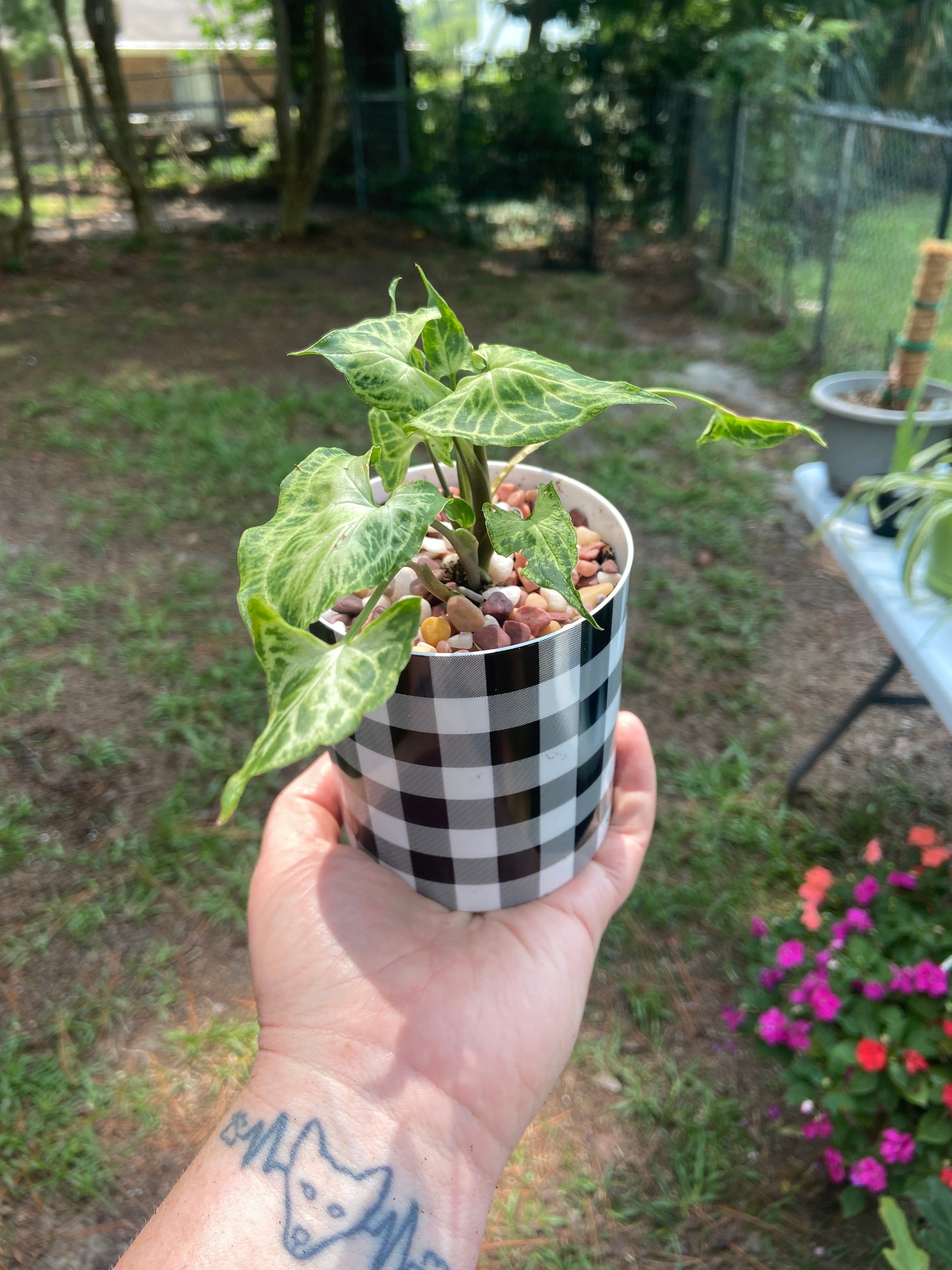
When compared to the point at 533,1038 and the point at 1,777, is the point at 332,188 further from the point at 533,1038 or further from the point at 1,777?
the point at 533,1038

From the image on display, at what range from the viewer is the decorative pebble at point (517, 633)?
0.77 metres

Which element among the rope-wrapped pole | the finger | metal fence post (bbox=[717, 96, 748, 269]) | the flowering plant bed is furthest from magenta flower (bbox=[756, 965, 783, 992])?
metal fence post (bbox=[717, 96, 748, 269])

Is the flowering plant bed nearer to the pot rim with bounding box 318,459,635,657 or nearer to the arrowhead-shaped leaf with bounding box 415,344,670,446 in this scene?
the pot rim with bounding box 318,459,635,657

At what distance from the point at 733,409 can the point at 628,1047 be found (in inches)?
105

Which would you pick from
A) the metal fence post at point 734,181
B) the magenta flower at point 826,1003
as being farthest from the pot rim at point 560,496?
the metal fence post at point 734,181

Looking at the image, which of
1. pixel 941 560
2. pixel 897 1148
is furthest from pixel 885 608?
pixel 897 1148

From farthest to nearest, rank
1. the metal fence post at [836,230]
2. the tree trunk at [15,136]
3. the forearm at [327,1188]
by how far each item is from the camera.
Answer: the tree trunk at [15,136] < the metal fence post at [836,230] < the forearm at [327,1188]

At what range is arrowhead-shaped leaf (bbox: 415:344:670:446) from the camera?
0.60 meters

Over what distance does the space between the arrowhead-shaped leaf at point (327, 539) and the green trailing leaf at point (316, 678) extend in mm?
22

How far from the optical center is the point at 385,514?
63 cm

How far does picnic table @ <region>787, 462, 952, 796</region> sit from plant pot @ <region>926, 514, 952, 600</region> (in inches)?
1.3

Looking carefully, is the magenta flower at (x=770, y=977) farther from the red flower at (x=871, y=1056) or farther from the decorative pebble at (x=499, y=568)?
the decorative pebble at (x=499, y=568)

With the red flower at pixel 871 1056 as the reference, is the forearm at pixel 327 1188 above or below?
above

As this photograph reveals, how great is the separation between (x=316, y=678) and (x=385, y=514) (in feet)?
0.45
